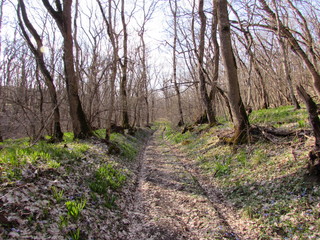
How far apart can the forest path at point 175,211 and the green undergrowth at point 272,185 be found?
502mm

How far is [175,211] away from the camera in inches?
175

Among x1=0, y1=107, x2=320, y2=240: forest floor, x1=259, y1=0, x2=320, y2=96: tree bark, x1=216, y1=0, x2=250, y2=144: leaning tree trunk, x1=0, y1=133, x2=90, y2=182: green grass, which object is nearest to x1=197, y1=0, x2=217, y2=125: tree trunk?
x1=259, y1=0, x2=320, y2=96: tree bark

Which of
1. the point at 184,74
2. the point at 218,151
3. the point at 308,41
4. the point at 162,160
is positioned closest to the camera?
the point at 218,151

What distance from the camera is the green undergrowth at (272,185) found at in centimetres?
327

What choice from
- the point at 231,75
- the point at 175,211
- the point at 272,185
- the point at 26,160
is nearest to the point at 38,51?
the point at 26,160

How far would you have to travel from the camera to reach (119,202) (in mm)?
4801

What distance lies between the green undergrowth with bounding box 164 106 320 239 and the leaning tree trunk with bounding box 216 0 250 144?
1.91ft

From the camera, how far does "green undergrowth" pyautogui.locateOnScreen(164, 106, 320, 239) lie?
10.7ft

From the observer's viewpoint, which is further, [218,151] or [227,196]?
[218,151]

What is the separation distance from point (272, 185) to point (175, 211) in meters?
2.19

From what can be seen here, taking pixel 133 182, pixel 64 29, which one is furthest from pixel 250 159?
pixel 64 29

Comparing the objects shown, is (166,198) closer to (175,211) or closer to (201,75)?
(175,211)

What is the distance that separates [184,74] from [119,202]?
1085 inches

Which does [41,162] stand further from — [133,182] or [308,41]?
[308,41]
